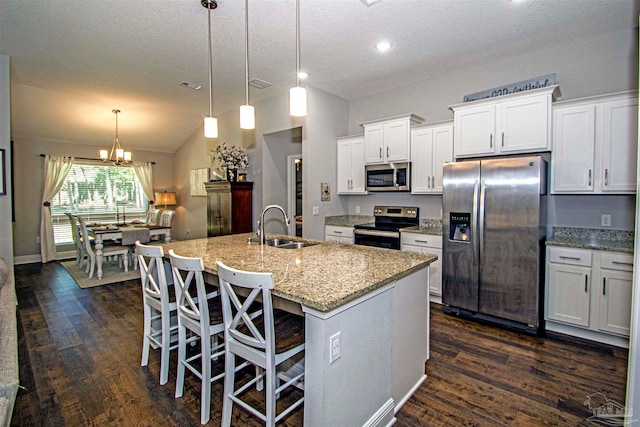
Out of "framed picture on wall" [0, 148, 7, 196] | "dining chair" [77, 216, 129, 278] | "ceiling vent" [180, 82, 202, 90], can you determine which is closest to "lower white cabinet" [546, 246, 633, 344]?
"ceiling vent" [180, 82, 202, 90]

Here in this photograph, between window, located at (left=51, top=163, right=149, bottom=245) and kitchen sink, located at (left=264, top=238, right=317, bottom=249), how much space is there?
6.06 m

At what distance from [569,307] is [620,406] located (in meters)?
1.08

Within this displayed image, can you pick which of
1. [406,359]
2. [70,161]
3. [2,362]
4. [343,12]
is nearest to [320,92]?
[343,12]

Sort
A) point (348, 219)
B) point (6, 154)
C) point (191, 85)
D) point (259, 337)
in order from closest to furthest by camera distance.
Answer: point (259, 337), point (6, 154), point (191, 85), point (348, 219)

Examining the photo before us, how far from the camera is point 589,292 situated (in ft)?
9.35

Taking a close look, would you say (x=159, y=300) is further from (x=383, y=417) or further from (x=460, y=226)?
(x=460, y=226)

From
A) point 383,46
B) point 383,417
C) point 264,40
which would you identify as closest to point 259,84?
point 264,40

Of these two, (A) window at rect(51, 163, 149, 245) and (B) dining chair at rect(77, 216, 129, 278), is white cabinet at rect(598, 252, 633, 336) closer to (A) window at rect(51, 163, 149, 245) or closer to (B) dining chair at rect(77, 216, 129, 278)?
(B) dining chair at rect(77, 216, 129, 278)

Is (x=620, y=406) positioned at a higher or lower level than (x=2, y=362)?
lower

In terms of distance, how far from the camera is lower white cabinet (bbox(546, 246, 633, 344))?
270cm

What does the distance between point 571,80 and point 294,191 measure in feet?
13.8

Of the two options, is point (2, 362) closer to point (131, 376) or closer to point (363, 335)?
point (131, 376)

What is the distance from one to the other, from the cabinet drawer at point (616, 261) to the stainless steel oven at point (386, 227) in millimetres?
1968

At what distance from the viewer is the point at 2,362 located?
1.70 metres
